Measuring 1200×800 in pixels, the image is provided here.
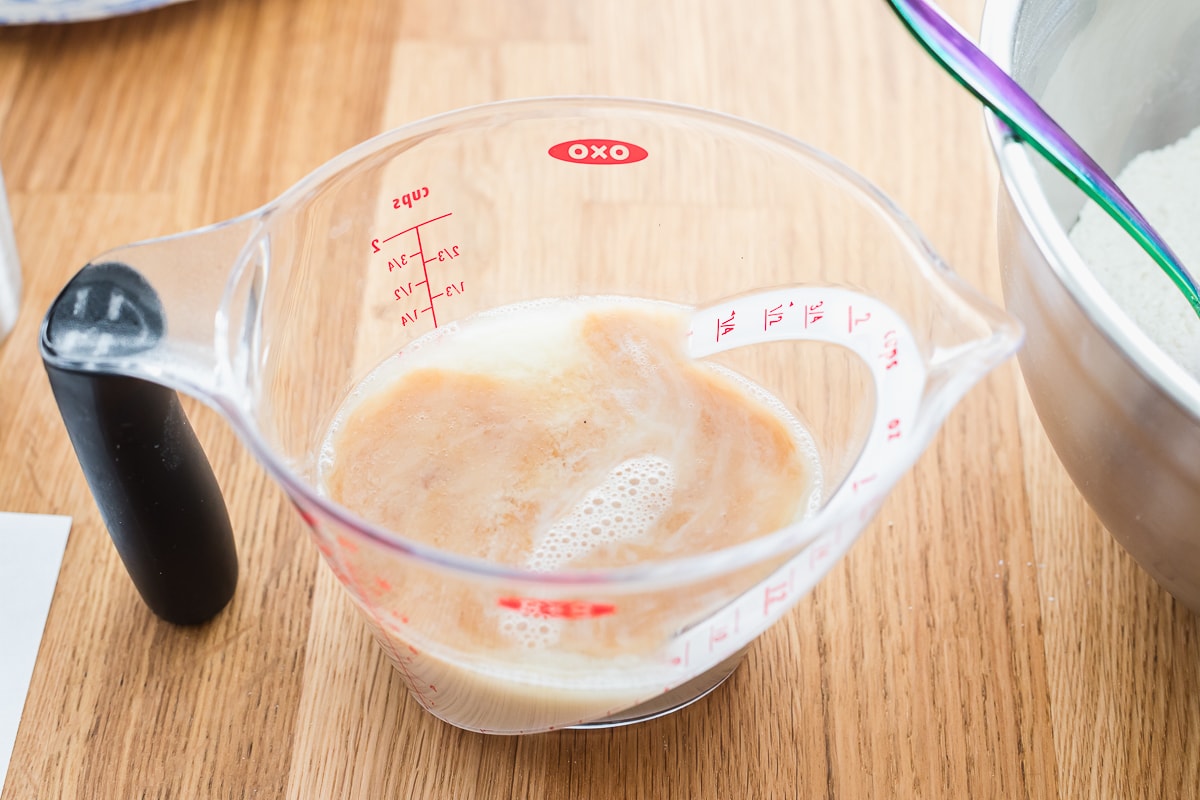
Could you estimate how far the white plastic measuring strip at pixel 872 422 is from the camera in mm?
505

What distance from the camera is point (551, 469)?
0.66 metres

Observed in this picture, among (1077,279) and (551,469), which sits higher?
(1077,279)

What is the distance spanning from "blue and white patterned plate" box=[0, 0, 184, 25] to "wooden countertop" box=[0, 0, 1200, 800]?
50 millimetres

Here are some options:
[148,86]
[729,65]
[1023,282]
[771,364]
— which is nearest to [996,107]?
[1023,282]

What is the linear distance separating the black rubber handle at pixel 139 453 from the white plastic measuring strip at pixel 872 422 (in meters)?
0.26

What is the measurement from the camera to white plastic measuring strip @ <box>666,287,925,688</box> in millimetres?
505

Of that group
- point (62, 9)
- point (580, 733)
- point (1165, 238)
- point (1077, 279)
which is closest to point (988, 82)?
point (1077, 279)

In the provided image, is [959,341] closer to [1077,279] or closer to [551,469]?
[1077,279]

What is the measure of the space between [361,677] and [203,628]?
99 millimetres

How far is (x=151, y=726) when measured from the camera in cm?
66

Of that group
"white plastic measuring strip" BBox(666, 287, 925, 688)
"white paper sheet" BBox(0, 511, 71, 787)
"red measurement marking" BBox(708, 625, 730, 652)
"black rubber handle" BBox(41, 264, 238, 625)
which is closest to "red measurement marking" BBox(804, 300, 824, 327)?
"white plastic measuring strip" BBox(666, 287, 925, 688)

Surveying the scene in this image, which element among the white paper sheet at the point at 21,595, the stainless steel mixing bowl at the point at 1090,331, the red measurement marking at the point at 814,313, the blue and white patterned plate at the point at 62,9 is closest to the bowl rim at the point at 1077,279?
the stainless steel mixing bowl at the point at 1090,331

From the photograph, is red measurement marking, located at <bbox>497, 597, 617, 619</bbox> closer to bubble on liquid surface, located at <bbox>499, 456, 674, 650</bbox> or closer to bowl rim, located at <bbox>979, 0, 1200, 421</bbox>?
bubble on liquid surface, located at <bbox>499, 456, 674, 650</bbox>

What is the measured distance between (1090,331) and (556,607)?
0.26 m
